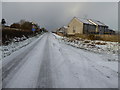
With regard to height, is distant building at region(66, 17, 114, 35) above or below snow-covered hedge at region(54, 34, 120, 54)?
above

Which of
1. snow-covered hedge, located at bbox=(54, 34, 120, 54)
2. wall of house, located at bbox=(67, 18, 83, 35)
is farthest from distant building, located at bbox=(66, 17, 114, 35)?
snow-covered hedge, located at bbox=(54, 34, 120, 54)

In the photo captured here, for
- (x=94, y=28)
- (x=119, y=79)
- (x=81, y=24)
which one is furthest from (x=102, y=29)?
(x=119, y=79)

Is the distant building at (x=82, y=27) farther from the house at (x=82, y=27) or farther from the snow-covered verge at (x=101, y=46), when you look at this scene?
the snow-covered verge at (x=101, y=46)

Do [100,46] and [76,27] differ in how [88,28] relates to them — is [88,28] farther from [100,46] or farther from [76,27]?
[100,46]

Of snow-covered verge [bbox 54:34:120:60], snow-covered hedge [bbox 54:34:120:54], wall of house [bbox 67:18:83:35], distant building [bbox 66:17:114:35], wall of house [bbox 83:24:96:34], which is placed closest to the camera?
snow-covered verge [bbox 54:34:120:60]

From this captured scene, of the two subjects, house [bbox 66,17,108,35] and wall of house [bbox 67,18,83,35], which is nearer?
house [bbox 66,17,108,35]

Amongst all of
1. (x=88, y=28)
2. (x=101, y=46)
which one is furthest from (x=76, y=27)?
(x=101, y=46)

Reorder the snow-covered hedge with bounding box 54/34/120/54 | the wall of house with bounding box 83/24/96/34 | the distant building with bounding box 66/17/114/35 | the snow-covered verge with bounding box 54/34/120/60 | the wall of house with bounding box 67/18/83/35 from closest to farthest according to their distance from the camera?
1. the snow-covered verge with bounding box 54/34/120/60
2. the snow-covered hedge with bounding box 54/34/120/54
3. the distant building with bounding box 66/17/114/35
4. the wall of house with bounding box 67/18/83/35
5. the wall of house with bounding box 83/24/96/34

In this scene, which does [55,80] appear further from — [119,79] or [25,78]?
[119,79]

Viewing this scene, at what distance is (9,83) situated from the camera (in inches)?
159

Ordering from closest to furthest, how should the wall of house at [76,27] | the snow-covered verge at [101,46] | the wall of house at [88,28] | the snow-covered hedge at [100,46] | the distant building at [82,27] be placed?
the snow-covered verge at [101,46] < the snow-covered hedge at [100,46] < the distant building at [82,27] < the wall of house at [76,27] < the wall of house at [88,28]

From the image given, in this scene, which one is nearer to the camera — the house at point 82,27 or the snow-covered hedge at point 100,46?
the snow-covered hedge at point 100,46

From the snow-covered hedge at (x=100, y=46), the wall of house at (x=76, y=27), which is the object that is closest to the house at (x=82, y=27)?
the wall of house at (x=76, y=27)

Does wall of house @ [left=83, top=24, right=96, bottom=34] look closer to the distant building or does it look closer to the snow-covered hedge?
the distant building
